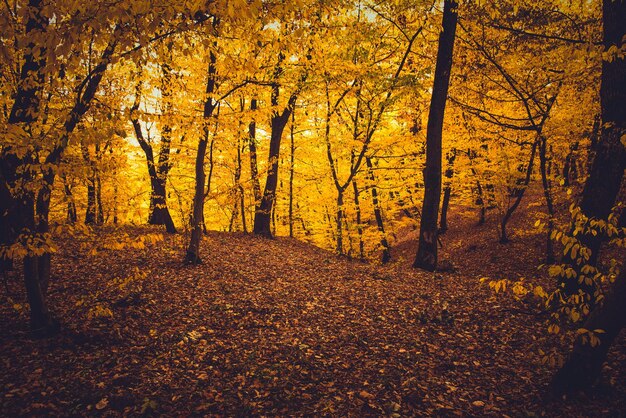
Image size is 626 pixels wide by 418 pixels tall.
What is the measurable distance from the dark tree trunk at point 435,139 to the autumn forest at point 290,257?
58mm

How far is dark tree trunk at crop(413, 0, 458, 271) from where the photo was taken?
9922mm

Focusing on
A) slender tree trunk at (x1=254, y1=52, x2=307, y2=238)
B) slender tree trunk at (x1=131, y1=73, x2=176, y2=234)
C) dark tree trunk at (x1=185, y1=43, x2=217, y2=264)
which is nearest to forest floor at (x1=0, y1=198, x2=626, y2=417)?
dark tree trunk at (x1=185, y1=43, x2=217, y2=264)

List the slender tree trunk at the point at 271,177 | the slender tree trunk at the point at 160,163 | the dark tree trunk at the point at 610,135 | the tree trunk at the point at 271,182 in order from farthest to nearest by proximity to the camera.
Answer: the tree trunk at the point at 271,182 < the slender tree trunk at the point at 271,177 < the slender tree trunk at the point at 160,163 < the dark tree trunk at the point at 610,135

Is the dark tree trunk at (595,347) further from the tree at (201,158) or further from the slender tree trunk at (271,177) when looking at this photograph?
the slender tree trunk at (271,177)

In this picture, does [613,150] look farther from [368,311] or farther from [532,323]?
[368,311]

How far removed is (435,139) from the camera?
1047 cm

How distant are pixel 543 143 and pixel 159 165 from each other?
14.5 m

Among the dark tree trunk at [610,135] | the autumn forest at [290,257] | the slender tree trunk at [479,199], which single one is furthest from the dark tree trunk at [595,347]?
the slender tree trunk at [479,199]

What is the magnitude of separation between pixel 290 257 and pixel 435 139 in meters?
6.83

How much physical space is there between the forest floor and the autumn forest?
0.13 ft

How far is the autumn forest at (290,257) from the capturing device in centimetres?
420

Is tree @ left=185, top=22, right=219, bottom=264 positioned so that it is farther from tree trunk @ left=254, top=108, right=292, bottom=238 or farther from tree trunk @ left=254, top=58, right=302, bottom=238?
tree trunk @ left=254, top=108, right=292, bottom=238

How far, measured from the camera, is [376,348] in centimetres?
588

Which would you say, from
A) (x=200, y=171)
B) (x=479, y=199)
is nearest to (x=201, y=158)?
(x=200, y=171)
